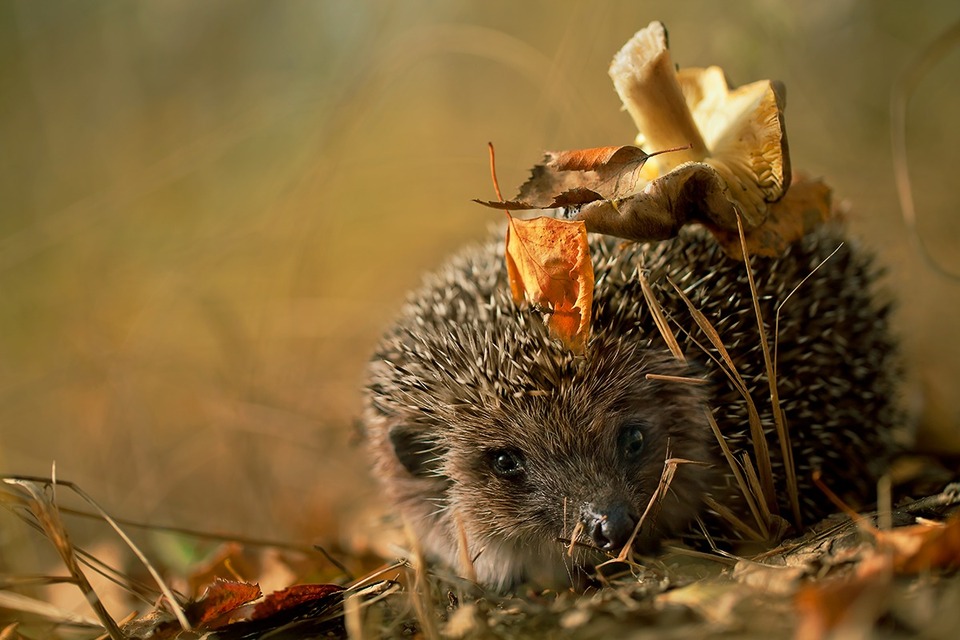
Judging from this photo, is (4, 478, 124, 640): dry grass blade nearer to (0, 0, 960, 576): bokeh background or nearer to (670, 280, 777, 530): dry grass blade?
(670, 280, 777, 530): dry grass blade

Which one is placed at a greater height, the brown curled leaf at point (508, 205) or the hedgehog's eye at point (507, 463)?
the brown curled leaf at point (508, 205)

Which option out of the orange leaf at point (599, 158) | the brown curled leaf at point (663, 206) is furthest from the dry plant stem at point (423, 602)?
the orange leaf at point (599, 158)

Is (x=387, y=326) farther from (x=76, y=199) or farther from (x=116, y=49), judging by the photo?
(x=116, y=49)

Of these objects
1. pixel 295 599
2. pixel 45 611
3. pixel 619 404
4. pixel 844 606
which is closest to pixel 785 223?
pixel 619 404

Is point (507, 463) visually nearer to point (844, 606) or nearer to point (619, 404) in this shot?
point (619, 404)

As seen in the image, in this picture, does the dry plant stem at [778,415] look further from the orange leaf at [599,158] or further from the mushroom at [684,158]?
the orange leaf at [599,158]

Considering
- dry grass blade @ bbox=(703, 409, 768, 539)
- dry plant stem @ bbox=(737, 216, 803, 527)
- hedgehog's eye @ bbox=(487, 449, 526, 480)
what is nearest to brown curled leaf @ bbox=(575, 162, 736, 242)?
dry plant stem @ bbox=(737, 216, 803, 527)

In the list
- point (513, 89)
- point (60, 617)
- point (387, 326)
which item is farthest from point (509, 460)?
→ point (513, 89)

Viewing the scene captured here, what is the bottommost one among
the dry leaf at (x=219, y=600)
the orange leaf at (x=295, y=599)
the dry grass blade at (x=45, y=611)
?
the orange leaf at (x=295, y=599)
